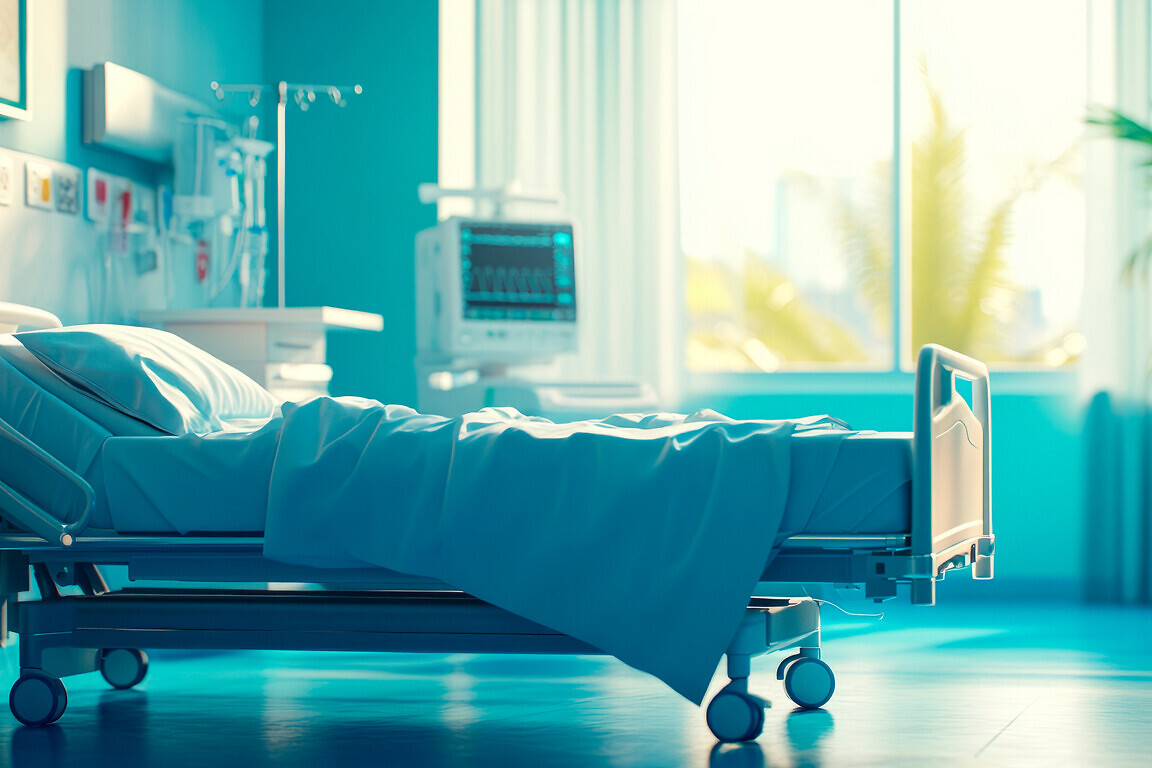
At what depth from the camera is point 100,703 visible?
2.83 meters

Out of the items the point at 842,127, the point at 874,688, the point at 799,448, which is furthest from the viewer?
the point at 842,127

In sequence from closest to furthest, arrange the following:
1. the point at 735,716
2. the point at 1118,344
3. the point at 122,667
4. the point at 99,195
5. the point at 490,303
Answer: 1. the point at 735,716
2. the point at 122,667
3. the point at 99,195
4. the point at 490,303
5. the point at 1118,344

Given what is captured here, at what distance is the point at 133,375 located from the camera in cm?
260

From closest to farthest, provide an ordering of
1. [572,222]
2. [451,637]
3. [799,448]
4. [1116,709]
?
[799,448]
[451,637]
[1116,709]
[572,222]

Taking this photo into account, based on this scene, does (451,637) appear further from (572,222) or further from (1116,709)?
(572,222)

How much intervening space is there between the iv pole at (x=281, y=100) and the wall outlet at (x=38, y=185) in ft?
2.33

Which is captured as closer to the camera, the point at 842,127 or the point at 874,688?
the point at 874,688

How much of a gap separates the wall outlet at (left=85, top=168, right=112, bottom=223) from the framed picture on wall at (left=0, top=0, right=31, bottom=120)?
1.07 feet

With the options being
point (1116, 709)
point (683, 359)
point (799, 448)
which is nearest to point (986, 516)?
point (1116, 709)

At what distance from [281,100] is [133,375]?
1.91m

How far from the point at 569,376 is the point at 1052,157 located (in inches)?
74.4

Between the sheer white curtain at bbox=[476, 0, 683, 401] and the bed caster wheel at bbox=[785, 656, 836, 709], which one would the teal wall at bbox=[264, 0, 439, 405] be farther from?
the bed caster wheel at bbox=[785, 656, 836, 709]

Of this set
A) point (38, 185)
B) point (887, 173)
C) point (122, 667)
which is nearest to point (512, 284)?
point (38, 185)

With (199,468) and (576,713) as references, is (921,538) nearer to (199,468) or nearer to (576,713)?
(576,713)
